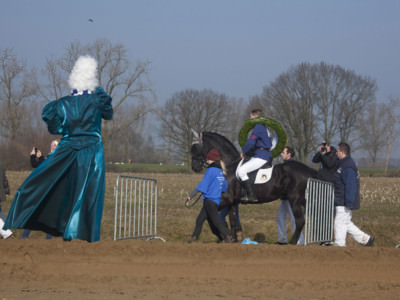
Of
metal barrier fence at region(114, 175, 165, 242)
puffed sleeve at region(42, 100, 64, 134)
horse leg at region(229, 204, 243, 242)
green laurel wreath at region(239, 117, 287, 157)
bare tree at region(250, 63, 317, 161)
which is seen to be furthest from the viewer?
bare tree at region(250, 63, 317, 161)

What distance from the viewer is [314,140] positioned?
47.9 m

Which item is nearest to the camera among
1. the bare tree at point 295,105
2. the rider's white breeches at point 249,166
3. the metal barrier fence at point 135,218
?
the metal barrier fence at point 135,218

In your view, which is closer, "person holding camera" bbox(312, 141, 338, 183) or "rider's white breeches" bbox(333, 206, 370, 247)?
"rider's white breeches" bbox(333, 206, 370, 247)

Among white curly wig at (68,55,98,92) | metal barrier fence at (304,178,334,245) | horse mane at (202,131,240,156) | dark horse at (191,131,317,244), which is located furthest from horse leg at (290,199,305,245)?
white curly wig at (68,55,98,92)

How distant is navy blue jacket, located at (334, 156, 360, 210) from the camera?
9.45 m

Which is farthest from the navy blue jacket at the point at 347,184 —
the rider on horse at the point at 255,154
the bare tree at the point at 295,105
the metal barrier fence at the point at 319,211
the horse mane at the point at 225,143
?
the bare tree at the point at 295,105

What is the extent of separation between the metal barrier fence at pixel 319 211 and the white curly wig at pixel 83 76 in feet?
13.4

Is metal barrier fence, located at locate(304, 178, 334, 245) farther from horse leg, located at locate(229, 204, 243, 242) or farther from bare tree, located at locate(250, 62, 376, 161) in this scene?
bare tree, located at locate(250, 62, 376, 161)

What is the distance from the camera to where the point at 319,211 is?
9383mm

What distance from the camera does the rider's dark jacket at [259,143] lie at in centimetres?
1045

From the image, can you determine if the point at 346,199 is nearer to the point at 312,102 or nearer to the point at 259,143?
the point at 259,143

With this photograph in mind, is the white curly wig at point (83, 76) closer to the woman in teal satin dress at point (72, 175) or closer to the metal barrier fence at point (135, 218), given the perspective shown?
the woman in teal satin dress at point (72, 175)

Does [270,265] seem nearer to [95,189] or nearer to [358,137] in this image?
[95,189]

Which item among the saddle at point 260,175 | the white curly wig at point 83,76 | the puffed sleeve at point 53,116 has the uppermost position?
the white curly wig at point 83,76
